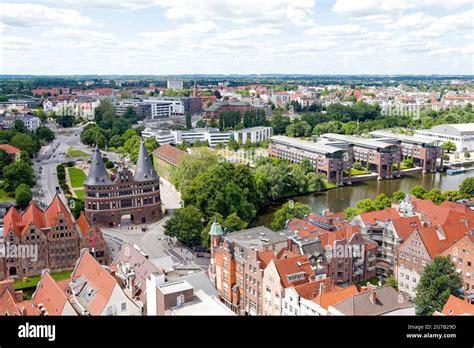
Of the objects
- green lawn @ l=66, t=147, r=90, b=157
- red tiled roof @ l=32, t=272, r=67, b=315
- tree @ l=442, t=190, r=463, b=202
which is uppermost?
red tiled roof @ l=32, t=272, r=67, b=315

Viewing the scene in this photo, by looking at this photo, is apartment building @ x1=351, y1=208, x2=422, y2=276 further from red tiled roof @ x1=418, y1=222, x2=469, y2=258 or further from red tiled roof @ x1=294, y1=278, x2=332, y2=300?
red tiled roof @ x1=294, y1=278, x2=332, y2=300

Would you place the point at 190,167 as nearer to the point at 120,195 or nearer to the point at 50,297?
the point at 120,195

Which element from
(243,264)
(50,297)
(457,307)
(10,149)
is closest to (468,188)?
(243,264)

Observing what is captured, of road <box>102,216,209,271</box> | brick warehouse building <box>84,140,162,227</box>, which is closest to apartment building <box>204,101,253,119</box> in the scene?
brick warehouse building <box>84,140,162,227</box>

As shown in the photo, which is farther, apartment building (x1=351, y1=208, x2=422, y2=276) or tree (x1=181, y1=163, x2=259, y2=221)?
tree (x1=181, y1=163, x2=259, y2=221)

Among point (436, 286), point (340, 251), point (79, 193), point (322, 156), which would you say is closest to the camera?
point (436, 286)
